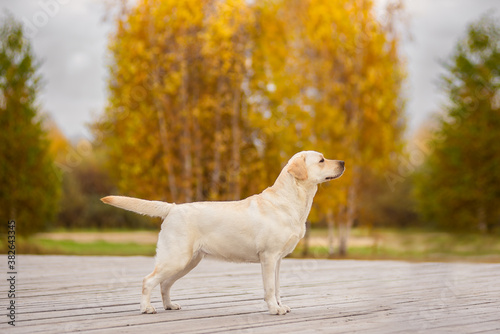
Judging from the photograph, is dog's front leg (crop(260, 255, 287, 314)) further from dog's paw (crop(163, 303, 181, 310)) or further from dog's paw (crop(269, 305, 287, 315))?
dog's paw (crop(163, 303, 181, 310))

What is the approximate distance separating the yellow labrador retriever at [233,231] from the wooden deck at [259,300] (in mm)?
285

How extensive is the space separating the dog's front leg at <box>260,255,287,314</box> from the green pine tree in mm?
11301

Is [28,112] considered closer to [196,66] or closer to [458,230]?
[196,66]

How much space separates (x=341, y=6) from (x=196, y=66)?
374 centimetres

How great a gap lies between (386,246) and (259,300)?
14.8 metres

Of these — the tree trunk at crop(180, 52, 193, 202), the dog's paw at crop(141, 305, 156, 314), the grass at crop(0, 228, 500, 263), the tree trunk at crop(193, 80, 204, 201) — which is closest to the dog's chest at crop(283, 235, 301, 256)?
the dog's paw at crop(141, 305, 156, 314)

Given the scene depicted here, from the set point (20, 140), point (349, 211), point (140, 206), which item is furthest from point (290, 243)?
point (20, 140)

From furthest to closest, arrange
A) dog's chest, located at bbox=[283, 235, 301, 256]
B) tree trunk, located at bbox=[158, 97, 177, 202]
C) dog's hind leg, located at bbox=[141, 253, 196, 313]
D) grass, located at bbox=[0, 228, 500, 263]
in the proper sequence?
grass, located at bbox=[0, 228, 500, 263] → tree trunk, located at bbox=[158, 97, 177, 202] → dog's chest, located at bbox=[283, 235, 301, 256] → dog's hind leg, located at bbox=[141, 253, 196, 313]

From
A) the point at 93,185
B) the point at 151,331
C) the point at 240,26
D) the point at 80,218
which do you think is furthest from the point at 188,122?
the point at 93,185

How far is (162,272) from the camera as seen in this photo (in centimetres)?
398

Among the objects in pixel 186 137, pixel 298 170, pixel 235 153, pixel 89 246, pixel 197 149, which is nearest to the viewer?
pixel 298 170

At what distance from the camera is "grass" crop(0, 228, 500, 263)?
47.4ft

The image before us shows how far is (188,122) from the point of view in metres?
12.3

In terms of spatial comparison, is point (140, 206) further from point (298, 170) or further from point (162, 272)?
point (298, 170)
